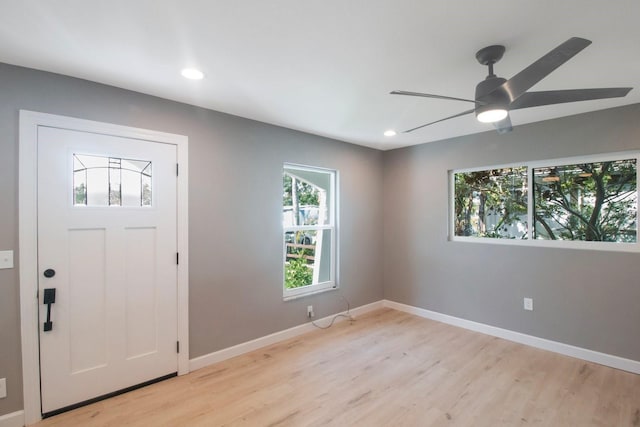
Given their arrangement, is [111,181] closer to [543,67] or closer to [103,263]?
[103,263]

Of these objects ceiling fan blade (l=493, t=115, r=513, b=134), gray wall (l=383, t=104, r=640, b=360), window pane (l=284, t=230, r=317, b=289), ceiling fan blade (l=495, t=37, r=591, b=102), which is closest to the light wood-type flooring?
gray wall (l=383, t=104, r=640, b=360)

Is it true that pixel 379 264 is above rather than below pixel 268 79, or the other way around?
below

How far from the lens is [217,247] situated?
9.94 feet

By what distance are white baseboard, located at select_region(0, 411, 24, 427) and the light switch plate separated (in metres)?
0.99

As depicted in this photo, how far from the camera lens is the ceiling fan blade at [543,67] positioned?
53.8 inches

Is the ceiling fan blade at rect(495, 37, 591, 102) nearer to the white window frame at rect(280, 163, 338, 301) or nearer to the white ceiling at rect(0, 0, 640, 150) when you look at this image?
the white ceiling at rect(0, 0, 640, 150)

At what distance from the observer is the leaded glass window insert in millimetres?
2340

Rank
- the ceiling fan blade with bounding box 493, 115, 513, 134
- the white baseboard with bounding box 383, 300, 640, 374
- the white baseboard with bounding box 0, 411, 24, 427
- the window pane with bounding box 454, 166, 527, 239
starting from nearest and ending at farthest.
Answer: the white baseboard with bounding box 0, 411, 24, 427
the ceiling fan blade with bounding box 493, 115, 513, 134
the white baseboard with bounding box 383, 300, 640, 374
the window pane with bounding box 454, 166, 527, 239

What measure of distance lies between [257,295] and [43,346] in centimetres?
172

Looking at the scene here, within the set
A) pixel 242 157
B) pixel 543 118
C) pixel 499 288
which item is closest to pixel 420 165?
pixel 543 118

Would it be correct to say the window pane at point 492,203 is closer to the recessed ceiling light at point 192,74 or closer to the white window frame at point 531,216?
the white window frame at point 531,216

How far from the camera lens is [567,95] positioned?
180cm

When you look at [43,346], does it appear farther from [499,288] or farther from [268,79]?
[499,288]

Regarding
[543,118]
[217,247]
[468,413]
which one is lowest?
[468,413]
